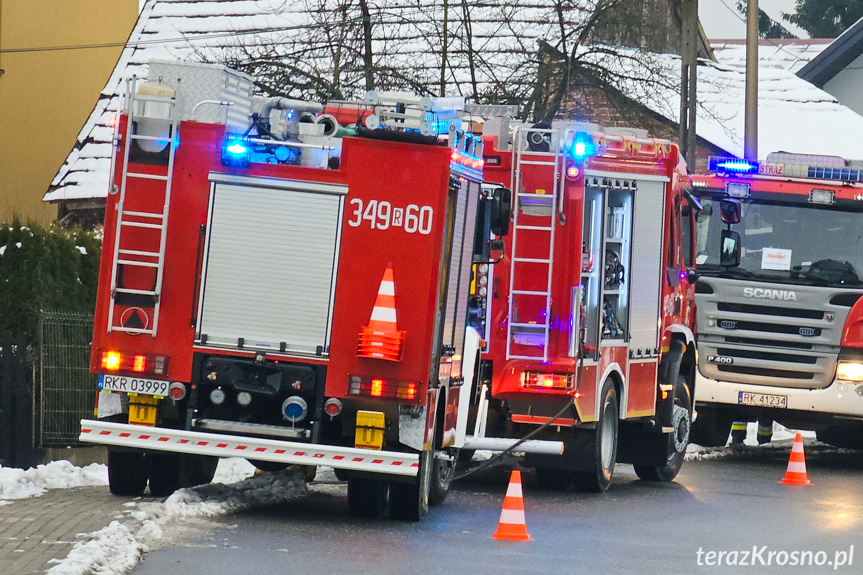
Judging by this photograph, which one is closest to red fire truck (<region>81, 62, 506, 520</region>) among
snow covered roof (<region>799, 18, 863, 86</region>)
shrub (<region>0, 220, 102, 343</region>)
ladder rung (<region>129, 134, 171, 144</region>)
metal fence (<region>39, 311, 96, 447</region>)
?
ladder rung (<region>129, 134, 171, 144</region>)

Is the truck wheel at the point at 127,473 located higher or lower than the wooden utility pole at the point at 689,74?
lower

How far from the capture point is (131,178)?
10594mm

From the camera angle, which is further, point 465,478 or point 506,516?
point 465,478

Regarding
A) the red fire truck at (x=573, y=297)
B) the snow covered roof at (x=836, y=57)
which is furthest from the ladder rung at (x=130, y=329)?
the snow covered roof at (x=836, y=57)

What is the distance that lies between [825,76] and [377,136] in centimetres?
4290

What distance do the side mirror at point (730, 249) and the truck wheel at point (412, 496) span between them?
22.6 feet

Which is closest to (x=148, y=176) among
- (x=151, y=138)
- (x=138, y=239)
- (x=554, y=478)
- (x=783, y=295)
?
(x=151, y=138)

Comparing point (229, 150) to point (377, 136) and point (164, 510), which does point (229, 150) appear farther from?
point (164, 510)

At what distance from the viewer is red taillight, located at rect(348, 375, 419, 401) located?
10.3m

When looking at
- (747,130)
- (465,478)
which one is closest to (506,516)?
(465,478)

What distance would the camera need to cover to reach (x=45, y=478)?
11922 mm

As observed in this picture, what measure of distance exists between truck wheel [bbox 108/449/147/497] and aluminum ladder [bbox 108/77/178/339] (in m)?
1.17

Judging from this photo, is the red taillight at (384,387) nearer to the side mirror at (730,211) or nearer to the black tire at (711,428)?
the side mirror at (730,211)

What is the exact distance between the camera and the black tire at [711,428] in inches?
722
